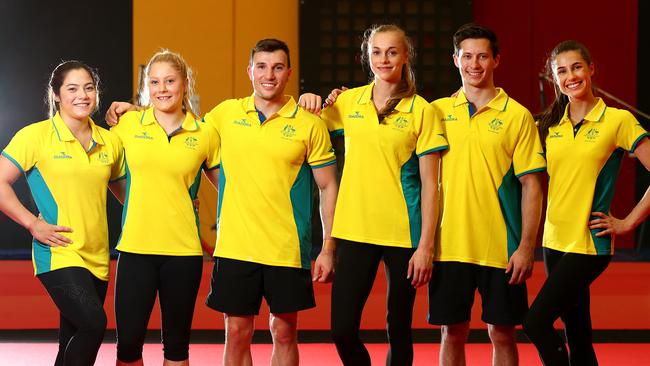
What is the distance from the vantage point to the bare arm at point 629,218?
3.40 meters

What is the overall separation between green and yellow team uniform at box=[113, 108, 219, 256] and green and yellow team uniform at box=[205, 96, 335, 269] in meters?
0.11

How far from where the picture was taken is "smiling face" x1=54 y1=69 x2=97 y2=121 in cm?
330

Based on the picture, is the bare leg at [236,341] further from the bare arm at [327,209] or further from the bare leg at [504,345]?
the bare leg at [504,345]

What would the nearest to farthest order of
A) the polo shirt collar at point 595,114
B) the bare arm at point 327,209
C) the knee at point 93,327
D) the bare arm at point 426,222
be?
the knee at point 93,327, the bare arm at point 426,222, the bare arm at point 327,209, the polo shirt collar at point 595,114

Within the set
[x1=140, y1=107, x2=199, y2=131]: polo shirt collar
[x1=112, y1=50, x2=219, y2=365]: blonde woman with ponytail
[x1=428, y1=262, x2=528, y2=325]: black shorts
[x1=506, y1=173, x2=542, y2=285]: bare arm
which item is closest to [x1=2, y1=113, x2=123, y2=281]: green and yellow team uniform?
[x1=112, y1=50, x2=219, y2=365]: blonde woman with ponytail

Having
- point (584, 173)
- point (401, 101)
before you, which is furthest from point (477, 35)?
point (584, 173)

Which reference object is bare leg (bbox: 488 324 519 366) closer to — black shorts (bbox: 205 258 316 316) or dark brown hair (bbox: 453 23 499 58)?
black shorts (bbox: 205 258 316 316)

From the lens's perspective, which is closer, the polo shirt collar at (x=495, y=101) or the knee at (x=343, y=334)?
the knee at (x=343, y=334)

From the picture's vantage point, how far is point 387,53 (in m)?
3.35

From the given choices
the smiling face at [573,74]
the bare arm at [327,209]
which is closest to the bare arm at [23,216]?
the bare arm at [327,209]

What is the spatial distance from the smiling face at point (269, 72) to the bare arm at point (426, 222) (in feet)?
1.79

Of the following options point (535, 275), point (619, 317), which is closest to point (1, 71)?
point (535, 275)

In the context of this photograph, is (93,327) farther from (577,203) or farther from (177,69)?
(577,203)

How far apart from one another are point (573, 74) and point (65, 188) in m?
1.78
